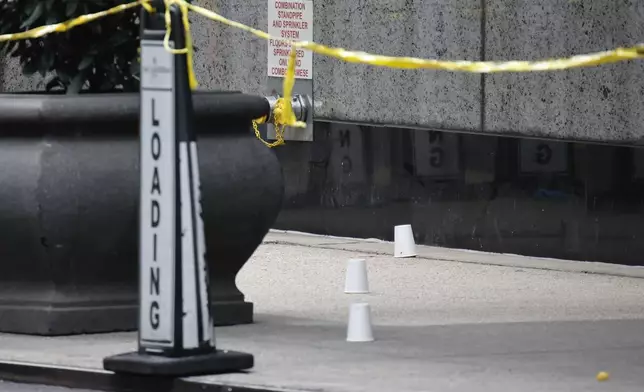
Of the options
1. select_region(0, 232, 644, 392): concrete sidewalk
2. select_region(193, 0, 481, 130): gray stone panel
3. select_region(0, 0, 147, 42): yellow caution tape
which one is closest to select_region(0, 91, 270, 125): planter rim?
select_region(0, 0, 147, 42): yellow caution tape

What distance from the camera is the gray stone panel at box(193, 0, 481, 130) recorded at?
14859 mm

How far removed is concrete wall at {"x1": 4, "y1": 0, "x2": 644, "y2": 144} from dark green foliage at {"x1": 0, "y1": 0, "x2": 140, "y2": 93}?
439 centimetres

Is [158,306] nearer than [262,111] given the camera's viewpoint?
Yes

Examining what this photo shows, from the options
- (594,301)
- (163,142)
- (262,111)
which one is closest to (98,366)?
(163,142)

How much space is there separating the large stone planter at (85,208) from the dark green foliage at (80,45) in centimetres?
46

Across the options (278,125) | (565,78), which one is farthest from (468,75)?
(278,125)

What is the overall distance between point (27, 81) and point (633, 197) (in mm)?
8468

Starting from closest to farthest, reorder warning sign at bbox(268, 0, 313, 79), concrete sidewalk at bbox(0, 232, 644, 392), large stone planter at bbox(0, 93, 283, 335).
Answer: concrete sidewalk at bbox(0, 232, 644, 392) < large stone planter at bbox(0, 93, 283, 335) < warning sign at bbox(268, 0, 313, 79)

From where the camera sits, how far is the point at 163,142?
330 inches

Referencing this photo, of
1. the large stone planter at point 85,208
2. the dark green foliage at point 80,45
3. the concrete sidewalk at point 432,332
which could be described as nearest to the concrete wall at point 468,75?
the concrete sidewalk at point 432,332

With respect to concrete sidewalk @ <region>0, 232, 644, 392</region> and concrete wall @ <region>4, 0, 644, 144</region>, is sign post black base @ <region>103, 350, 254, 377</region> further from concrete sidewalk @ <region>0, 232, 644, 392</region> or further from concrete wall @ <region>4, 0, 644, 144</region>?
concrete wall @ <region>4, 0, 644, 144</region>

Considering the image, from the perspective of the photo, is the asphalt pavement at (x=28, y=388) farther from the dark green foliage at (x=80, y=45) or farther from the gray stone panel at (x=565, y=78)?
the gray stone panel at (x=565, y=78)

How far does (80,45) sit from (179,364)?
2865 mm

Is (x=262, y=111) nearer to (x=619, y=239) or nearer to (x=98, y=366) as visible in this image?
(x=98, y=366)
